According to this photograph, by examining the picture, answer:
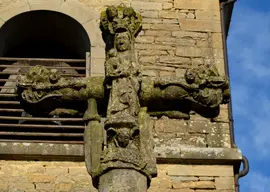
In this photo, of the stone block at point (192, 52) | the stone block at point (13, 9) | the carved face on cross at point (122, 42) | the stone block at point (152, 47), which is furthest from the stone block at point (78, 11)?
the carved face on cross at point (122, 42)

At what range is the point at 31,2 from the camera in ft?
28.0

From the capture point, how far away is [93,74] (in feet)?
25.9

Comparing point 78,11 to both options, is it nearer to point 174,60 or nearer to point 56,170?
point 174,60

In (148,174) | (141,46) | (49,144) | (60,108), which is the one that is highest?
(141,46)

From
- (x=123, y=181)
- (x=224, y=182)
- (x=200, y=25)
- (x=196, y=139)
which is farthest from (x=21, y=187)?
(x=123, y=181)

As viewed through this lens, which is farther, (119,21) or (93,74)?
(93,74)

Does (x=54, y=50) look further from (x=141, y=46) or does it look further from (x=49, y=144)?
(x=49, y=144)

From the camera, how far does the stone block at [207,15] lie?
8594mm

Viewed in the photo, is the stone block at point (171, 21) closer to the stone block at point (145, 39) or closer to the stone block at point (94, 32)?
the stone block at point (145, 39)

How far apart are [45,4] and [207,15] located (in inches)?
71.7

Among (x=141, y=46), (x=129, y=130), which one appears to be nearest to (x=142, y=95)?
(x=129, y=130)

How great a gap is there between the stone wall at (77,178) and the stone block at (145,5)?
2.11 m

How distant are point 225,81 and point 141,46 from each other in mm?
4428

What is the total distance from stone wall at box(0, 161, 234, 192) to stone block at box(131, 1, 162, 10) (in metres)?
2.11
